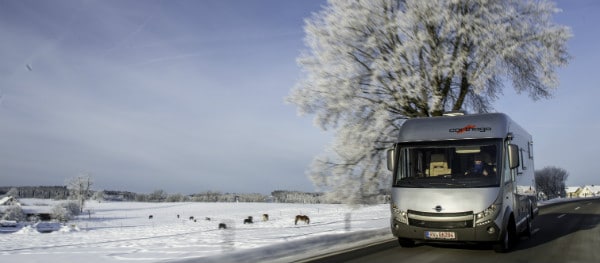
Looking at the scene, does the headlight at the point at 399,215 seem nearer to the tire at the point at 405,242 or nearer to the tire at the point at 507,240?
the tire at the point at 405,242

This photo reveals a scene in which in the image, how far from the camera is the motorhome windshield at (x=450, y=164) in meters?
9.04

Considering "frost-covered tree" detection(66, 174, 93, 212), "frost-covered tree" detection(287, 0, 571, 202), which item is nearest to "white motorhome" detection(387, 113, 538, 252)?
"frost-covered tree" detection(287, 0, 571, 202)

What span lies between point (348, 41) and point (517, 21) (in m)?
6.77

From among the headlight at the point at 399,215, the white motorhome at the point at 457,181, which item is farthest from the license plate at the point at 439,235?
the headlight at the point at 399,215

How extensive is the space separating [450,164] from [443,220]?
123 centimetres

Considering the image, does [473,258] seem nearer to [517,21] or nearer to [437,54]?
[437,54]

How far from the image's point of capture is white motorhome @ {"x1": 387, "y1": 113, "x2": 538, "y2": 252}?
8750 mm

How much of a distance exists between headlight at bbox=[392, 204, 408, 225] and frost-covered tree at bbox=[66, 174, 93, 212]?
10635 centimetres

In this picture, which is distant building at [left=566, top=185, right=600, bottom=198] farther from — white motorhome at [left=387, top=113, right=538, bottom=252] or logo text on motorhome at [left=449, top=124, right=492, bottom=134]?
logo text on motorhome at [left=449, top=124, right=492, bottom=134]

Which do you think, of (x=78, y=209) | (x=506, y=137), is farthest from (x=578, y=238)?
(x=78, y=209)

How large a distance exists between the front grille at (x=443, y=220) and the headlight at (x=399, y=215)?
183mm

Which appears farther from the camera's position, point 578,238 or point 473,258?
point 578,238

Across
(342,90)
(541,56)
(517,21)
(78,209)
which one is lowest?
(78,209)

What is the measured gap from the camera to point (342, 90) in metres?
19.4
